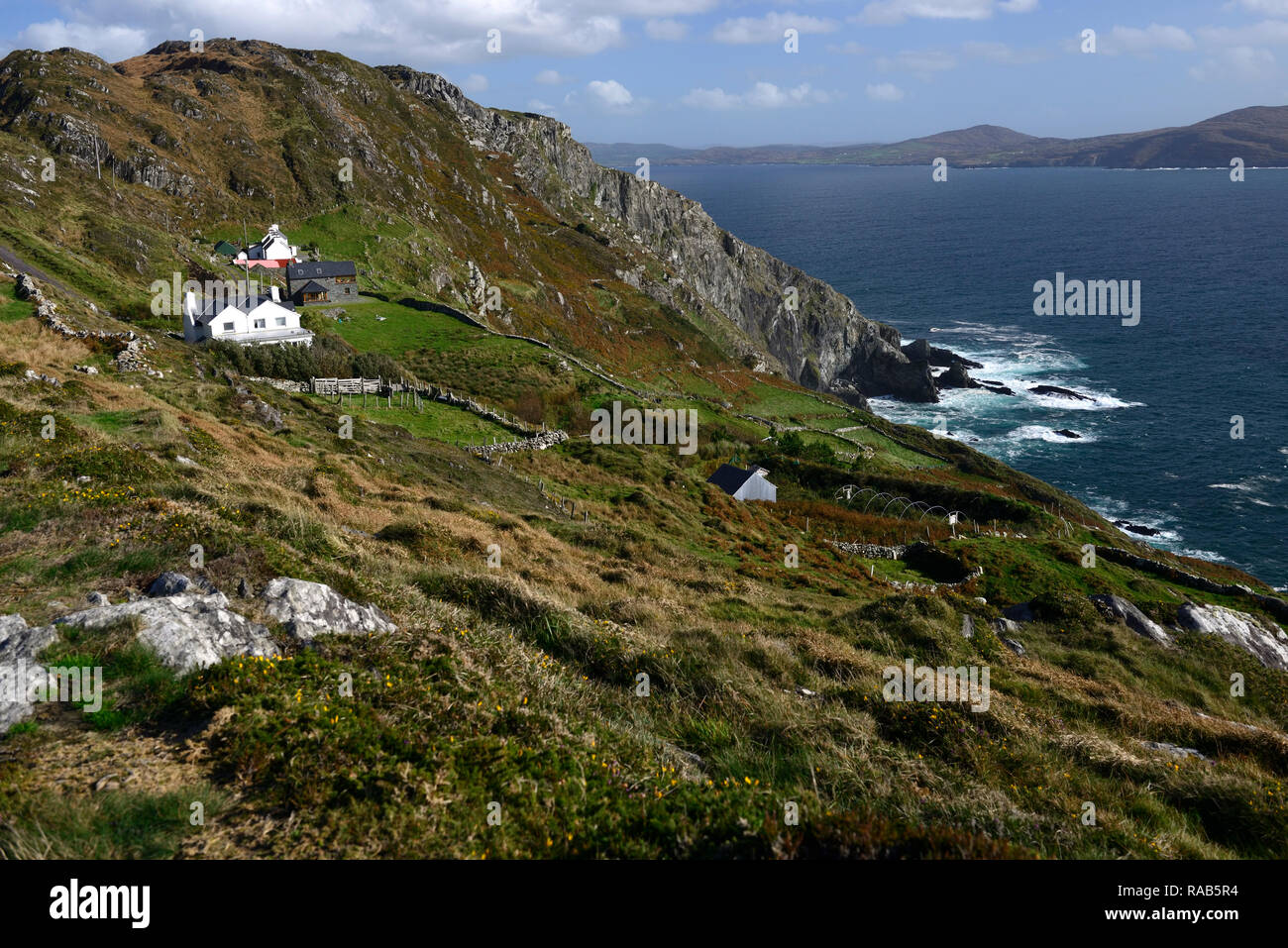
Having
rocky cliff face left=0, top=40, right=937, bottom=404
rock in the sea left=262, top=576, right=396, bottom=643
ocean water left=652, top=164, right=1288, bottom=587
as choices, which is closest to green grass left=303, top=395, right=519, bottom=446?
rocky cliff face left=0, top=40, right=937, bottom=404

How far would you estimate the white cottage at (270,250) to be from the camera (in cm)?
7400

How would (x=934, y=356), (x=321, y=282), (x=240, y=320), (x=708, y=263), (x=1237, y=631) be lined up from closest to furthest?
1. (x=1237, y=631)
2. (x=240, y=320)
3. (x=321, y=282)
4. (x=934, y=356)
5. (x=708, y=263)

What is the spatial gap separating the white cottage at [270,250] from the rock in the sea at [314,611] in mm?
72891

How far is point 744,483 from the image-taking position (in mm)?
51312

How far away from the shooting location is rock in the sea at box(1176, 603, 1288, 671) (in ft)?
105

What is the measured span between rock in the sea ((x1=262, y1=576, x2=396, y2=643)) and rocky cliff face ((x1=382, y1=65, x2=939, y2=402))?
10880 cm

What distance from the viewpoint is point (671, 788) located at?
8734 mm

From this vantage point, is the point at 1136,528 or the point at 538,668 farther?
the point at 1136,528

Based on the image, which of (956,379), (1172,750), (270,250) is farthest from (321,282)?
(956,379)

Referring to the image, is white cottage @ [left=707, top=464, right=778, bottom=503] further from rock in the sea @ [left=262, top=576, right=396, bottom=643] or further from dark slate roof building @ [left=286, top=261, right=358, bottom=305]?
dark slate roof building @ [left=286, top=261, right=358, bottom=305]

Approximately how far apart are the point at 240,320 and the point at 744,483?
36668 millimetres

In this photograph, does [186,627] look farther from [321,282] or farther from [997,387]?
[997,387]
